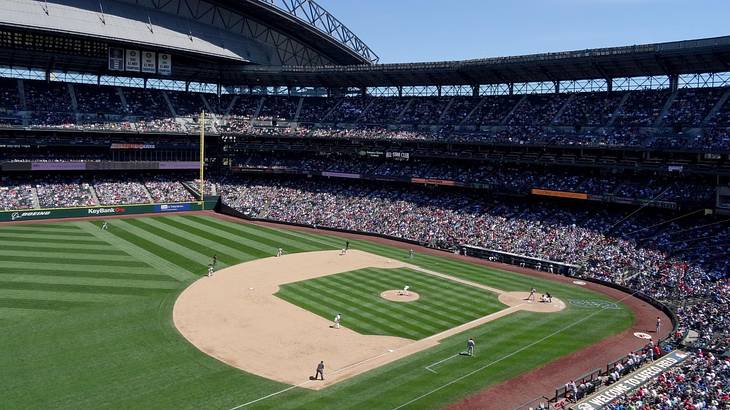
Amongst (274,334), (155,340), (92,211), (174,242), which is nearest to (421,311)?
(274,334)

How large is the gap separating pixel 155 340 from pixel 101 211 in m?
40.8

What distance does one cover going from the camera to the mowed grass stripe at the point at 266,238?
167 feet

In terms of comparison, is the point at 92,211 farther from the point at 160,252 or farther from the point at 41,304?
the point at 41,304

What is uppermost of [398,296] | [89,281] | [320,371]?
[320,371]

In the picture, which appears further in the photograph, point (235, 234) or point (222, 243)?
point (235, 234)

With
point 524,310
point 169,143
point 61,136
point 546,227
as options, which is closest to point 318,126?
point 169,143

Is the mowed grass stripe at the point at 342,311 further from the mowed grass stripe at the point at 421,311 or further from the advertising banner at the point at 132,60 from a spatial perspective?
the advertising banner at the point at 132,60

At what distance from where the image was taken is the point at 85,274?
3716 cm

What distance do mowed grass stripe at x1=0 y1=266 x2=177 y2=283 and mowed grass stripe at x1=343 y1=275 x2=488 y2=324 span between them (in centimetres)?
1762

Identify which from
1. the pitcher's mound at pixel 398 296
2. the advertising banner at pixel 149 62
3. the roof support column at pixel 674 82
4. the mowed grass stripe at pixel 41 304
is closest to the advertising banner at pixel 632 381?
the pitcher's mound at pixel 398 296

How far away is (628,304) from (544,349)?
1302 centimetres

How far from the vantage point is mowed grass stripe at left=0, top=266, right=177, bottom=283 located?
1441 inches

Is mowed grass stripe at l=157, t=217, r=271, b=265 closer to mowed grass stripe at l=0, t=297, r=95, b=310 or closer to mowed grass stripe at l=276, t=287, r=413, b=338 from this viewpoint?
mowed grass stripe at l=276, t=287, r=413, b=338

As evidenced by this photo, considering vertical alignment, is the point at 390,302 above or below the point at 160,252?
above
